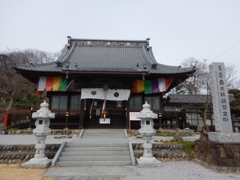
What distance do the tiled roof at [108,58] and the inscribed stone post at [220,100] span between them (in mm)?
5673

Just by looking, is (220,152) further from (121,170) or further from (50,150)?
(50,150)

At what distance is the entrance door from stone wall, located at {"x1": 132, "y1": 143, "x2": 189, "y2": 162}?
231 inches

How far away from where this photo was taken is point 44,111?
7098 millimetres

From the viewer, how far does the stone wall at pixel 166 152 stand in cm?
754

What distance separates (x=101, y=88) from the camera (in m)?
13.2

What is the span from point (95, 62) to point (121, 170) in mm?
12049

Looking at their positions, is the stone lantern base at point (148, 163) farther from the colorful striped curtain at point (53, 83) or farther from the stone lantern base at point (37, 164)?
the colorful striped curtain at point (53, 83)

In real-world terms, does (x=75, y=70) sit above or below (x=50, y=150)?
above

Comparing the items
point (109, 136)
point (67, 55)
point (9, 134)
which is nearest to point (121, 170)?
point (109, 136)

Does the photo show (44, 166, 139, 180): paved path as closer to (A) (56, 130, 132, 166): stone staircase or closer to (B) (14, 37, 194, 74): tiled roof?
(A) (56, 130, 132, 166): stone staircase

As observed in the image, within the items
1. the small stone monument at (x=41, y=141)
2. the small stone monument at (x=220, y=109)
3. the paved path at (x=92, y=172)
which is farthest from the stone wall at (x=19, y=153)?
the small stone monument at (x=220, y=109)

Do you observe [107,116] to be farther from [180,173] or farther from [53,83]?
[180,173]

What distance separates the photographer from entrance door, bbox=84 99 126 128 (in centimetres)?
1367

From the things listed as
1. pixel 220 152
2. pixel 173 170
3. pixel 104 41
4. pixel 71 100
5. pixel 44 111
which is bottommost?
pixel 173 170
